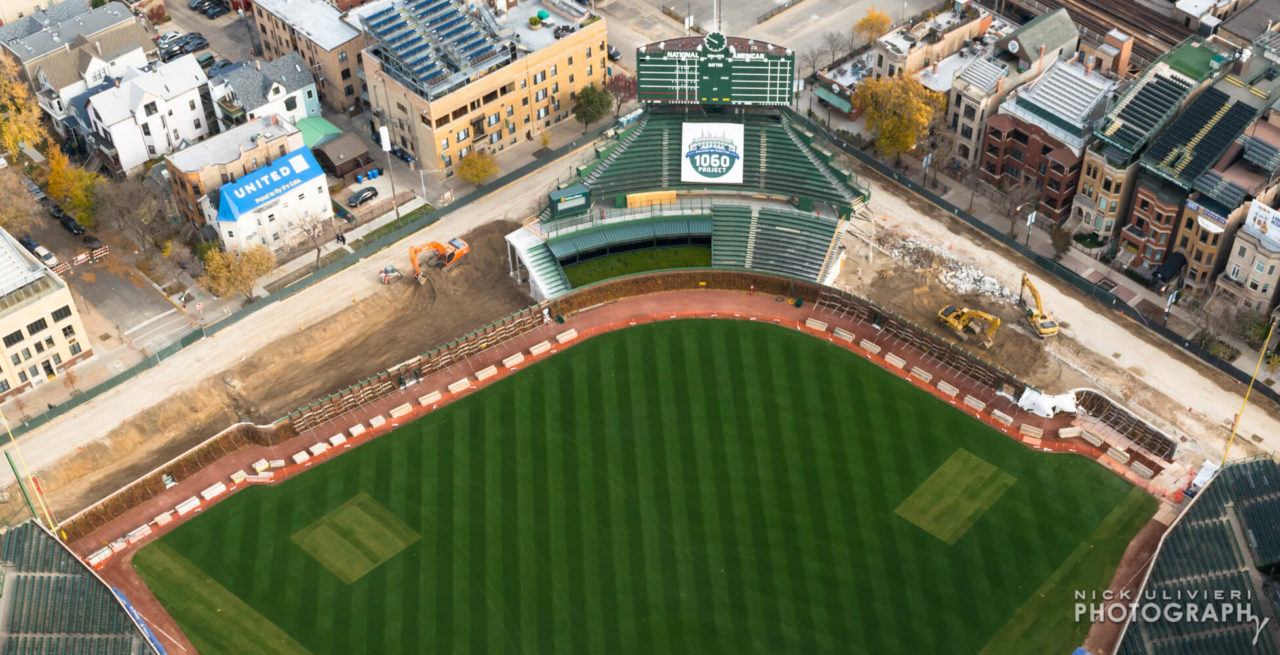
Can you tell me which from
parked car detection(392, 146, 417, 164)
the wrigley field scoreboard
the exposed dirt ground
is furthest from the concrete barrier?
parked car detection(392, 146, 417, 164)

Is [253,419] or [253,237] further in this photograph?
[253,237]

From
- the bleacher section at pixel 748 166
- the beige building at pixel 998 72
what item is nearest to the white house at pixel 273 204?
the bleacher section at pixel 748 166

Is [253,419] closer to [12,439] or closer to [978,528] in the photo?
[12,439]

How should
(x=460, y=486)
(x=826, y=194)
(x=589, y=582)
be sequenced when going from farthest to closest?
(x=826, y=194) → (x=460, y=486) → (x=589, y=582)

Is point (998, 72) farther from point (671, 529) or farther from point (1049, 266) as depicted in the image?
point (671, 529)

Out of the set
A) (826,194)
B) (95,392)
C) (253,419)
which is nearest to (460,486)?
(253,419)
